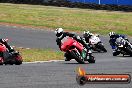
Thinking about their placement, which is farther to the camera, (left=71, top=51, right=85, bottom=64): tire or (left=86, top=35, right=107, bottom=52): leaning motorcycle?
(left=86, top=35, right=107, bottom=52): leaning motorcycle

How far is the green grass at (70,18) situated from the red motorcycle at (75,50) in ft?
66.4

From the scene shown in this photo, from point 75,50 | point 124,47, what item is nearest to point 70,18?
point 124,47

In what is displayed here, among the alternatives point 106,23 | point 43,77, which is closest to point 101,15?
point 106,23

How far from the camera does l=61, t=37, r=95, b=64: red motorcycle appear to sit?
61.5 feet

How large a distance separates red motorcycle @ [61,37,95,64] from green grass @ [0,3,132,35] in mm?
20235

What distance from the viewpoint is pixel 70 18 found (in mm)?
46188

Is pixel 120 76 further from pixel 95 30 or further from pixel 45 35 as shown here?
pixel 95 30

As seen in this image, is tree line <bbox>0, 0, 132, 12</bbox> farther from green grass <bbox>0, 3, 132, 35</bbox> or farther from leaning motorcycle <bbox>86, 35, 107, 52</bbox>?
leaning motorcycle <bbox>86, 35, 107, 52</bbox>

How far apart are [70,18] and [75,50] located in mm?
27514

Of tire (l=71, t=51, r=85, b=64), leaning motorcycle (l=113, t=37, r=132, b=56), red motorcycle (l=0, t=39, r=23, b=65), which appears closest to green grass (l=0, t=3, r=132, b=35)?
leaning motorcycle (l=113, t=37, r=132, b=56)

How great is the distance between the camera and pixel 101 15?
4847 cm

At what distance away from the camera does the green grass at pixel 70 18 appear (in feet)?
137

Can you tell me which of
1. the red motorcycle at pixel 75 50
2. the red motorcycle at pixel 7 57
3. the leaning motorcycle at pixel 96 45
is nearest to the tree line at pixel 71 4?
the leaning motorcycle at pixel 96 45

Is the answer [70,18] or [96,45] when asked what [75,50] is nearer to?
[96,45]
